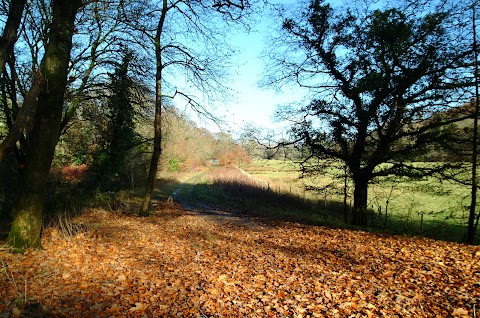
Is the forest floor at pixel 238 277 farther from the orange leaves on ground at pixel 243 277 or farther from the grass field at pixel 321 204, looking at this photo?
the grass field at pixel 321 204

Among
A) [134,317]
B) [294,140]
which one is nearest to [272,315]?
[134,317]

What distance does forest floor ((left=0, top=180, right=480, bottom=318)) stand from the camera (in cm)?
411

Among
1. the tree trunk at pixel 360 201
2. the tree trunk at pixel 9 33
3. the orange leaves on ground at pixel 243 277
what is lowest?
the orange leaves on ground at pixel 243 277

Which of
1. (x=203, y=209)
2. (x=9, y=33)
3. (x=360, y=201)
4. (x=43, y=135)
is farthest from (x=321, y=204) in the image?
(x=9, y=33)

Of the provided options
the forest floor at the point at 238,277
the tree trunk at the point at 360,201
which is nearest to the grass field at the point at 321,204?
the tree trunk at the point at 360,201

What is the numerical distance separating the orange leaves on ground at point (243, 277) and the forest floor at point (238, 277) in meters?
0.02

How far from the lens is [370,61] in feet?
33.6

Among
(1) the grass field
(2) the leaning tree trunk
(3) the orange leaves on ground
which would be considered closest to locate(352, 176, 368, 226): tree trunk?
(1) the grass field

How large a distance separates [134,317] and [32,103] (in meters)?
4.52

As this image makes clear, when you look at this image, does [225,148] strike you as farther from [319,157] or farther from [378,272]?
[378,272]

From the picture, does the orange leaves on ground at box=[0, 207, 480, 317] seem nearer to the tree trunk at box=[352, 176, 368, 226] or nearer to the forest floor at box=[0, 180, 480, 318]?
the forest floor at box=[0, 180, 480, 318]

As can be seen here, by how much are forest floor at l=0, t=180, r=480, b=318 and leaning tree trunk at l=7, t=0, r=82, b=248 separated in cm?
57

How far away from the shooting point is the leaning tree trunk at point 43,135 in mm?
5812

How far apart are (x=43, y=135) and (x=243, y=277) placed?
5048mm
